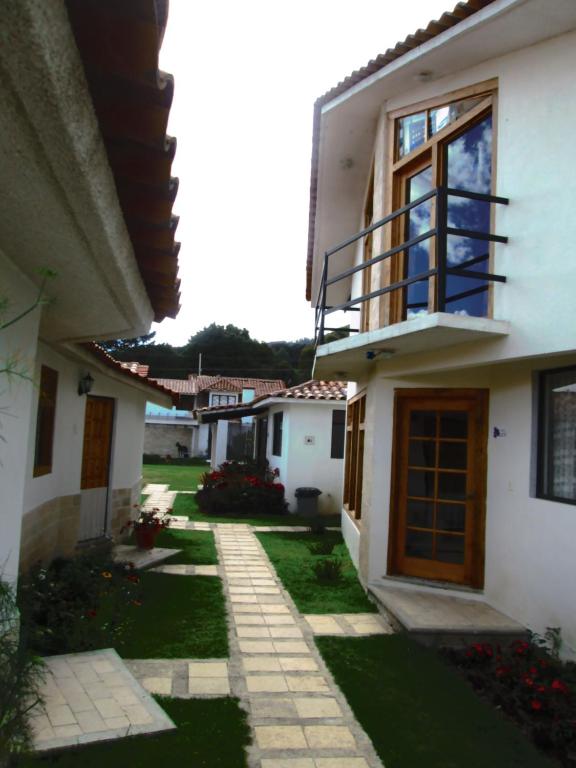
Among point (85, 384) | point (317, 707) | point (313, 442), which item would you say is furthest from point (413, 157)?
point (313, 442)

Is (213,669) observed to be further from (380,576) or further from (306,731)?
(380,576)

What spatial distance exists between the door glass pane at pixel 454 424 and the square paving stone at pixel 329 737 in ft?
13.7

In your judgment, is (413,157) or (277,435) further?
(277,435)

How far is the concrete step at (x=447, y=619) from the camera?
5926mm

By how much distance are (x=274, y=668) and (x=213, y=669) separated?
553 millimetres

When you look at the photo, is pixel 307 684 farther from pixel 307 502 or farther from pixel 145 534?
pixel 307 502

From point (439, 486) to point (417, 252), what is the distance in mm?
3083

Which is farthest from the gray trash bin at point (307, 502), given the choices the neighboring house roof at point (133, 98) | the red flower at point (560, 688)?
the neighboring house roof at point (133, 98)

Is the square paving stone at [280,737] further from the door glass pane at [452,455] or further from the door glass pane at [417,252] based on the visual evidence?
the door glass pane at [417,252]

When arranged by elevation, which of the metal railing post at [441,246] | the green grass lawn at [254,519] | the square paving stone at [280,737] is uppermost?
the metal railing post at [441,246]

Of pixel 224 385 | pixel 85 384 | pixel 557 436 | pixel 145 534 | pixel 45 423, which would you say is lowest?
pixel 145 534

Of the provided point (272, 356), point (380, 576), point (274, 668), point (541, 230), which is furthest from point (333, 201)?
point (272, 356)

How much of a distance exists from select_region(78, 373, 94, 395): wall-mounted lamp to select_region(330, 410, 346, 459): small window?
936 cm

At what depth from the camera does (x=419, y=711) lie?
4.58 metres
